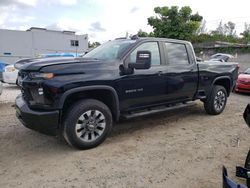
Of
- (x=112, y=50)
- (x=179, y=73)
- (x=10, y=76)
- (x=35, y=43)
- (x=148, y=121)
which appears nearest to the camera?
(x=112, y=50)

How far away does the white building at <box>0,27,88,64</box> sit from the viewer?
22.2 metres

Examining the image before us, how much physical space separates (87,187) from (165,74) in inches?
111

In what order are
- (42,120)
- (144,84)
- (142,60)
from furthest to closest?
1. (144,84)
2. (142,60)
3. (42,120)

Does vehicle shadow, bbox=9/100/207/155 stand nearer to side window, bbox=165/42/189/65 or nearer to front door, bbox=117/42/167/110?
front door, bbox=117/42/167/110

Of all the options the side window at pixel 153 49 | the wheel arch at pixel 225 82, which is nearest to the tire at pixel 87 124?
the side window at pixel 153 49

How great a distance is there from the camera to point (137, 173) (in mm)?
3650

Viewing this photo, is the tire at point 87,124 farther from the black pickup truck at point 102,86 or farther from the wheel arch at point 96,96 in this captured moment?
the wheel arch at point 96,96

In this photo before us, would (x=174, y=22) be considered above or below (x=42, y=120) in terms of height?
above

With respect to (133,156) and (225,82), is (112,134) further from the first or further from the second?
(225,82)

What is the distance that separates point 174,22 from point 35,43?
13148 mm

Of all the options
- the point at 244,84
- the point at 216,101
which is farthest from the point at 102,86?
the point at 244,84

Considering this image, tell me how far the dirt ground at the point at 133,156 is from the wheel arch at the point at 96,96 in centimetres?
66

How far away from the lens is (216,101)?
6.76 meters

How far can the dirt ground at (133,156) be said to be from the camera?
137 inches
